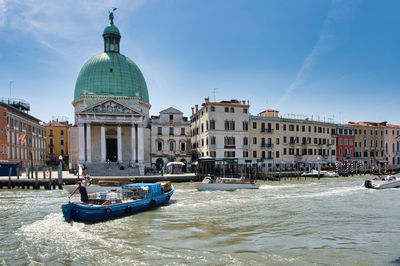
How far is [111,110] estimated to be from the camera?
46.5 meters

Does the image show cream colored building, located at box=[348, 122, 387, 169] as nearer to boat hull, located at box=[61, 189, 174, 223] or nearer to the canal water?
the canal water

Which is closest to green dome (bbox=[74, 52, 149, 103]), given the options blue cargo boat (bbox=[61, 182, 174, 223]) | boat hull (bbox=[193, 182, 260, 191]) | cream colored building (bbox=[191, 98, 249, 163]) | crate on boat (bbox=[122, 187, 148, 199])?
cream colored building (bbox=[191, 98, 249, 163])

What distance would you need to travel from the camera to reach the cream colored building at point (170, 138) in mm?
53406

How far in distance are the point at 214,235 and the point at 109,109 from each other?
34989 millimetres

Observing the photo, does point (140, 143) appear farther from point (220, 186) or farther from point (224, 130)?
point (220, 186)

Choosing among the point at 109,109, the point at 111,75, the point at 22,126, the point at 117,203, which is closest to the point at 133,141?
the point at 109,109

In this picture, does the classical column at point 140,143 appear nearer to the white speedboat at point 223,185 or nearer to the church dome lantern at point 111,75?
the church dome lantern at point 111,75

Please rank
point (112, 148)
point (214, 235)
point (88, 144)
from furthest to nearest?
point (112, 148) → point (88, 144) → point (214, 235)

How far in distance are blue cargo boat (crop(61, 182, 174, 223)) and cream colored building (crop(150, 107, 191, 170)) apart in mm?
27835

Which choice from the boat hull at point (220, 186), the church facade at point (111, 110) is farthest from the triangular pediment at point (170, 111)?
the boat hull at point (220, 186)

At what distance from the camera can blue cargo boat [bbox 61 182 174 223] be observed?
17.5 m

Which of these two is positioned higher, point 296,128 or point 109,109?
point 109,109

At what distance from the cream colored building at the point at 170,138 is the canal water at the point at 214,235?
30.2 meters

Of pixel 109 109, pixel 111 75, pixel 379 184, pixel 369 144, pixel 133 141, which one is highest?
pixel 111 75
